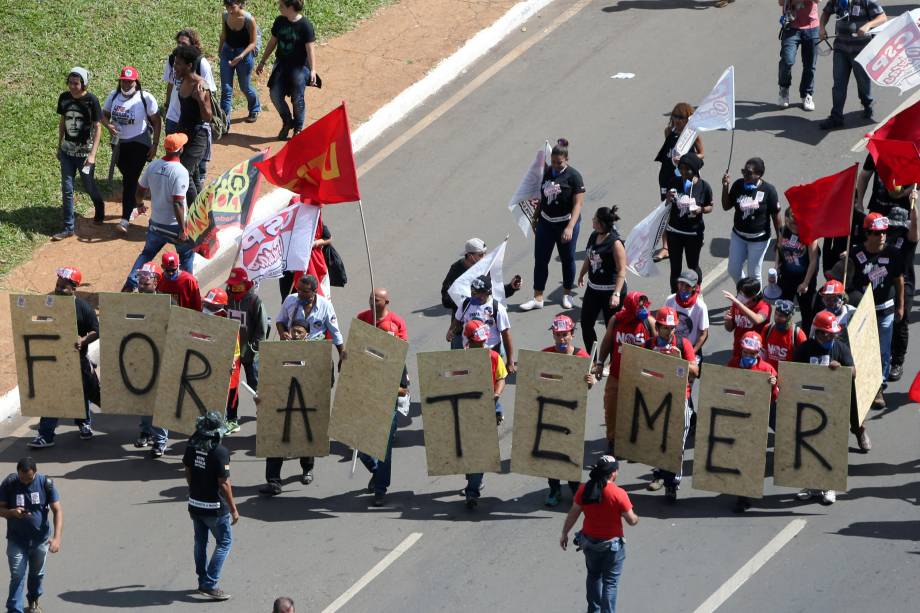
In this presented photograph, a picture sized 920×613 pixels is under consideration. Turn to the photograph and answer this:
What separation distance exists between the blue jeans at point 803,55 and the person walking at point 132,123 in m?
8.04

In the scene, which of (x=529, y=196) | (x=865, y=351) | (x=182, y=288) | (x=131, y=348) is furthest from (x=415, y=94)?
(x=865, y=351)

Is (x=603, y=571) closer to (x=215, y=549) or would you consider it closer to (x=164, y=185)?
(x=215, y=549)

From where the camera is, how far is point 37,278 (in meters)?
17.7

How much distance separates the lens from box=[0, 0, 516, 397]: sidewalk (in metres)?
17.7

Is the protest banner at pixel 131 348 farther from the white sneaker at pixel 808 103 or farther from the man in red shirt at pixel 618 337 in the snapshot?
the white sneaker at pixel 808 103

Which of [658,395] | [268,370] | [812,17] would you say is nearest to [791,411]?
[658,395]

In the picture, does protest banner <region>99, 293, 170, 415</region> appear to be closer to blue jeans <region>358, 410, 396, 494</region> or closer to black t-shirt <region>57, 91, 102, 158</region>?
blue jeans <region>358, 410, 396, 494</region>

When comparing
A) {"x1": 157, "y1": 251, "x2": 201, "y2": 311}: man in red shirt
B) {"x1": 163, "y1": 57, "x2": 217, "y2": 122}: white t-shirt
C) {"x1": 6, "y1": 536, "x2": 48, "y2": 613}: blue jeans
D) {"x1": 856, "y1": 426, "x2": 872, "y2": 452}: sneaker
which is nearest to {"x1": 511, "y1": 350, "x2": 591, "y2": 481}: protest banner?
{"x1": 856, "y1": 426, "x2": 872, "y2": 452}: sneaker

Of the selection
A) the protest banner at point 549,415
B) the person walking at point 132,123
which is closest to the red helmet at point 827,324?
the protest banner at point 549,415

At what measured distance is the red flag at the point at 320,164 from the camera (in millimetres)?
14414

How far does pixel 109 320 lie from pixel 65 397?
869 millimetres

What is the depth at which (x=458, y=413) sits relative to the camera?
13.3 m

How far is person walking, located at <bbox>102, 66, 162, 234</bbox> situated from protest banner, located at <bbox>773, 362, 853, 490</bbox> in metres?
8.57

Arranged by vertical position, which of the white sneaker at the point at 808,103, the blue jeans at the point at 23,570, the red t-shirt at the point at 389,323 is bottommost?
the blue jeans at the point at 23,570
